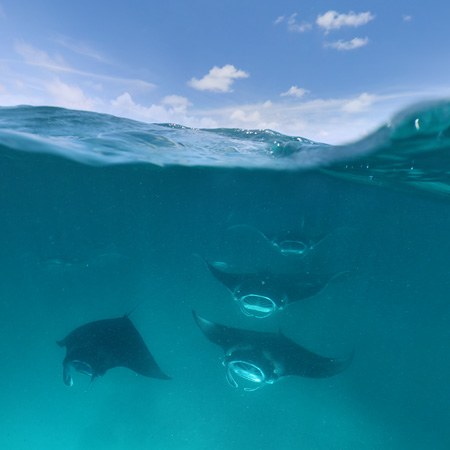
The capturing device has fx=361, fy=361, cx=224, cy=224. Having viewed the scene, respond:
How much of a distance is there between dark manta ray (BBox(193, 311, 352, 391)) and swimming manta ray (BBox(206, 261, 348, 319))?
1.02m

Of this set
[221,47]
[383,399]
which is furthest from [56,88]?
[383,399]

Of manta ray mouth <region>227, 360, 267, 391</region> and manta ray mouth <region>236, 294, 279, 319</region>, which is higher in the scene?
manta ray mouth <region>236, 294, 279, 319</region>

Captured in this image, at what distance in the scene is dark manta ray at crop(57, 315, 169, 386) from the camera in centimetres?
761

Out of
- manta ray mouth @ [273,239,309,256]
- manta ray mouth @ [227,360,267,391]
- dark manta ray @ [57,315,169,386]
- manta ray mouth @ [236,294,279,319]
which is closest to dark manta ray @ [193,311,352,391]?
manta ray mouth @ [227,360,267,391]

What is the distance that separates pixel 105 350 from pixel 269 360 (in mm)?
3653

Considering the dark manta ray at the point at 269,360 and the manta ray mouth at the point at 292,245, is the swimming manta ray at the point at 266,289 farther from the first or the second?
the manta ray mouth at the point at 292,245

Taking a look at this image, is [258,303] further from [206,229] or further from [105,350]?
[206,229]

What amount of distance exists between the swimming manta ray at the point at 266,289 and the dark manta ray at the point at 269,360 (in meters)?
1.02

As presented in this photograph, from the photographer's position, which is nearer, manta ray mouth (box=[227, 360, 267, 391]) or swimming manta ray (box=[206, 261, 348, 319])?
manta ray mouth (box=[227, 360, 267, 391])

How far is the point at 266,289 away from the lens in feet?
31.4

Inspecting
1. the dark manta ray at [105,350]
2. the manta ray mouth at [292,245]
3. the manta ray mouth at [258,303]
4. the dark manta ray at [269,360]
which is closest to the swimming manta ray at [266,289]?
the manta ray mouth at [258,303]

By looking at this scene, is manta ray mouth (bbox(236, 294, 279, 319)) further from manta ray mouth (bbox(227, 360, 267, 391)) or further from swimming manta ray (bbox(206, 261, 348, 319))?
manta ray mouth (bbox(227, 360, 267, 391))

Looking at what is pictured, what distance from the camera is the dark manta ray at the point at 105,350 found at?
761 centimetres

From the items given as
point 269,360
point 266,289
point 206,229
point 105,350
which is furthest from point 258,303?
point 206,229
